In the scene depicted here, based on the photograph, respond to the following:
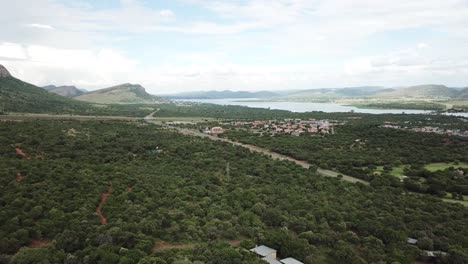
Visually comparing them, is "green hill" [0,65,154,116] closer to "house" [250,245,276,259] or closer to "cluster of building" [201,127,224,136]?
"cluster of building" [201,127,224,136]

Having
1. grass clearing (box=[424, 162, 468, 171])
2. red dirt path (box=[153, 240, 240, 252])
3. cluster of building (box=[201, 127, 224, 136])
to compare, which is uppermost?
cluster of building (box=[201, 127, 224, 136])

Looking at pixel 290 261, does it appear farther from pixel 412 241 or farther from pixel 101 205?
pixel 101 205

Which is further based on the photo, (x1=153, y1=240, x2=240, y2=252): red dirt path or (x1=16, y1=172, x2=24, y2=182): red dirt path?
(x1=16, y1=172, x2=24, y2=182): red dirt path

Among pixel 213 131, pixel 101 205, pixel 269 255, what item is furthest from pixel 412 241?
pixel 213 131

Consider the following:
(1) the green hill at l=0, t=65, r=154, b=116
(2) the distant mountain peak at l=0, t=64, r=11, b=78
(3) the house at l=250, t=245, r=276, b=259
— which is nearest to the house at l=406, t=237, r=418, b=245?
(3) the house at l=250, t=245, r=276, b=259

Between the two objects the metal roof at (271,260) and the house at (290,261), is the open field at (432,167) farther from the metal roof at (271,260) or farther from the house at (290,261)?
the metal roof at (271,260)
